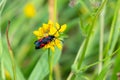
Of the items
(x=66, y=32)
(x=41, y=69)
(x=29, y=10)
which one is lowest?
(x=41, y=69)

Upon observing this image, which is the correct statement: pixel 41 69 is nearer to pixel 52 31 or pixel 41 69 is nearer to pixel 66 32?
pixel 52 31

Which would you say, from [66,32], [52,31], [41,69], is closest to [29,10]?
[66,32]

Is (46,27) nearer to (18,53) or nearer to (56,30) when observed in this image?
(56,30)

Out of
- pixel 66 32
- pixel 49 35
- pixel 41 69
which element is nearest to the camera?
pixel 49 35

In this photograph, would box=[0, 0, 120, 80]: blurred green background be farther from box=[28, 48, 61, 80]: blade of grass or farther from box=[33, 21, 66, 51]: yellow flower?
box=[33, 21, 66, 51]: yellow flower

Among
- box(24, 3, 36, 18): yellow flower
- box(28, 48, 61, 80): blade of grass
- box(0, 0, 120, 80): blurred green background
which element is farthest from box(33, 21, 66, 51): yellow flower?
box(24, 3, 36, 18): yellow flower

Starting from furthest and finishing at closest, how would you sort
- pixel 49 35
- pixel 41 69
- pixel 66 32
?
pixel 66 32 < pixel 41 69 < pixel 49 35

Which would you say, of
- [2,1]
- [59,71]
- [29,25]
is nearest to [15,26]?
[29,25]

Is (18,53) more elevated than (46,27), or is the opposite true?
(18,53)
